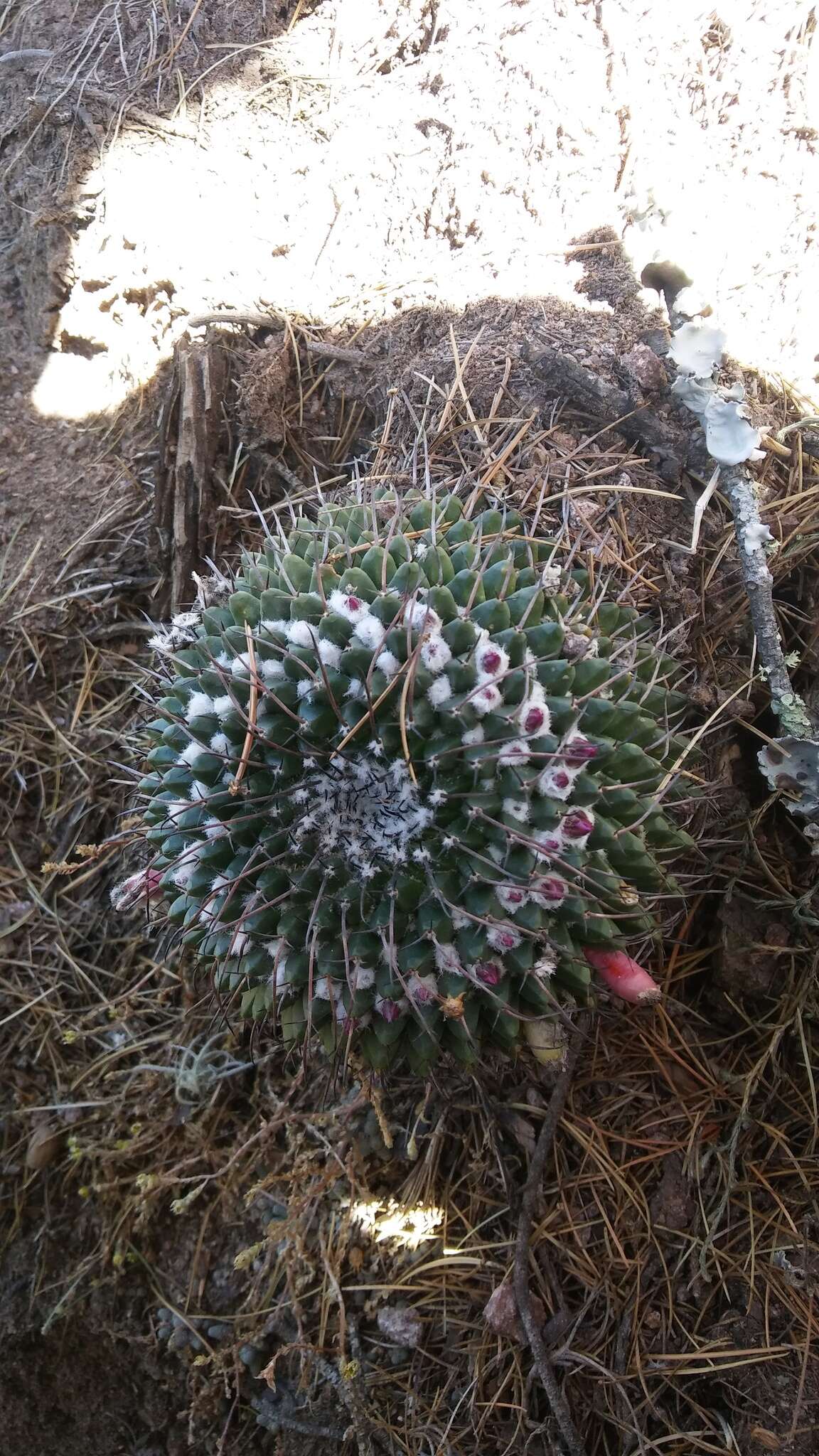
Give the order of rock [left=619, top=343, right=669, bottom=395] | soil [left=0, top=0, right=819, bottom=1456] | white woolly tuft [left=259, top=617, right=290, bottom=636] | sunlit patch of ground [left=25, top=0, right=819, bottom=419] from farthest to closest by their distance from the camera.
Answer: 1. sunlit patch of ground [left=25, top=0, right=819, bottom=419]
2. rock [left=619, top=343, right=669, bottom=395]
3. soil [left=0, top=0, right=819, bottom=1456]
4. white woolly tuft [left=259, top=617, right=290, bottom=636]

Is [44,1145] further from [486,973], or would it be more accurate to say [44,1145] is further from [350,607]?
[350,607]

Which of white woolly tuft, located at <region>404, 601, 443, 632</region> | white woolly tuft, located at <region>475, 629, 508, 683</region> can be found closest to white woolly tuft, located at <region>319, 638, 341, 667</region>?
white woolly tuft, located at <region>404, 601, 443, 632</region>

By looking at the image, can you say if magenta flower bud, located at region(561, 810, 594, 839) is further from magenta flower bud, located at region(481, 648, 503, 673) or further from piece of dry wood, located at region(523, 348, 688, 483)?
piece of dry wood, located at region(523, 348, 688, 483)

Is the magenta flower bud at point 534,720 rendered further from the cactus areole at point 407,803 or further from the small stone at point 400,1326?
the small stone at point 400,1326

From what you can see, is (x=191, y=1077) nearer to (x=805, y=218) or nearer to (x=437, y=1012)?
(x=437, y=1012)

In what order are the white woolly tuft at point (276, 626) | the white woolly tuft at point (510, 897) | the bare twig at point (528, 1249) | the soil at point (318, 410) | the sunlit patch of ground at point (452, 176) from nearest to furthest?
the white woolly tuft at point (510, 897) → the white woolly tuft at point (276, 626) → the bare twig at point (528, 1249) → the soil at point (318, 410) → the sunlit patch of ground at point (452, 176)

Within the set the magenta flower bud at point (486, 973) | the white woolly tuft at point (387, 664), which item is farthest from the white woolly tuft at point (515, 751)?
the magenta flower bud at point (486, 973)
